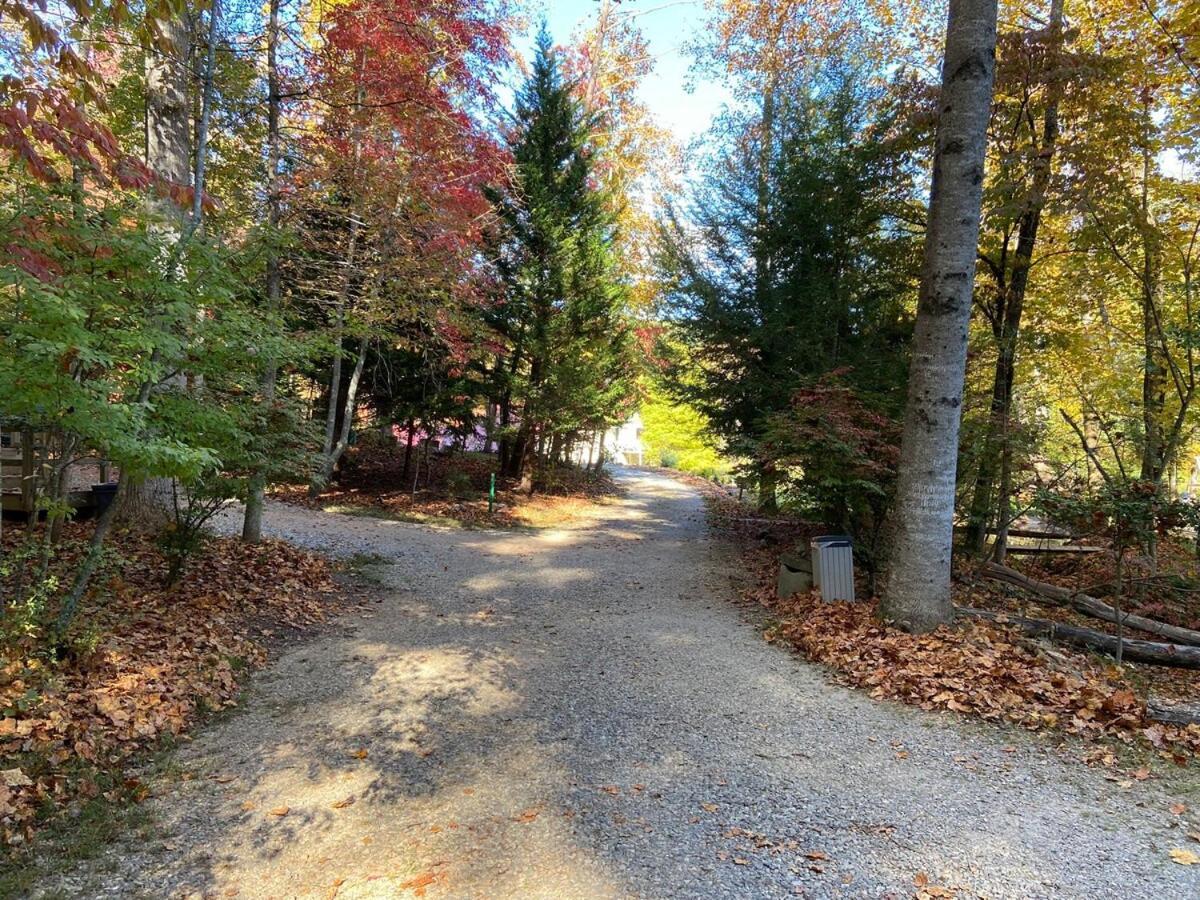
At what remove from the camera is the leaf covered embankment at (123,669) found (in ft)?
9.83

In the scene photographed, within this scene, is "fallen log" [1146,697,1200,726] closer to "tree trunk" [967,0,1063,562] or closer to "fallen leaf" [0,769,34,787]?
"tree trunk" [967,0,1063,562]

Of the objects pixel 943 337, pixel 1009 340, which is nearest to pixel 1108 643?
pixel 943 337

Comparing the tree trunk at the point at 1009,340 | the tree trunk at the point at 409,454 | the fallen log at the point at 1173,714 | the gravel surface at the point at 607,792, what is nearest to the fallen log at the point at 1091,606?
the tree trunk at the point at 1009,340

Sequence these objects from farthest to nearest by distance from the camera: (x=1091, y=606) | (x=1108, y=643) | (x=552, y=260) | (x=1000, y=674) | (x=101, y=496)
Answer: (x=552, y=260), (x=101, y=496), (x=1091, y=606), (x=1108, y=643), (x=1000, y=674)

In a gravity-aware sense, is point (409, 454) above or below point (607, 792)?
above

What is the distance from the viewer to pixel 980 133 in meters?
5.43

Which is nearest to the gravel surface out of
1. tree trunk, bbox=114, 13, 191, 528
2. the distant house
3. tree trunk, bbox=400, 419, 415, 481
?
tree trunk, bbox=114, 13, 191, 528

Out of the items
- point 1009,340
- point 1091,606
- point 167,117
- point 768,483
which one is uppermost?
point 167,117

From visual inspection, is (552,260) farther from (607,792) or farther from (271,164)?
(607,792)

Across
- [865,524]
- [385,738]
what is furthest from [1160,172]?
[385,738]

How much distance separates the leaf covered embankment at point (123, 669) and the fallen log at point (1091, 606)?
718 centimetres

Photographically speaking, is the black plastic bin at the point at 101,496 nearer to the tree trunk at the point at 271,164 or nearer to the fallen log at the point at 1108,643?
the tree trunk at the point at 271,164

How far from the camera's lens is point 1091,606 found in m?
6.53

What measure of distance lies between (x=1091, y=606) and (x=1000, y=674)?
2.88 meters
